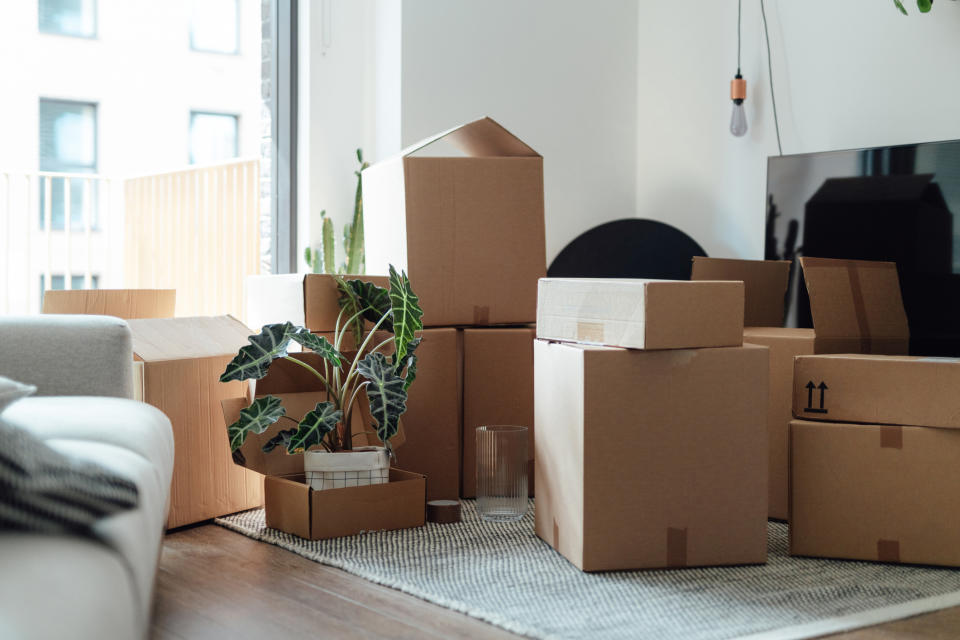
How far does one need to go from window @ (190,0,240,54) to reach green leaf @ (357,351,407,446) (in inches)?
325

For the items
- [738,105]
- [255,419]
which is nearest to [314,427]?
[255,419]

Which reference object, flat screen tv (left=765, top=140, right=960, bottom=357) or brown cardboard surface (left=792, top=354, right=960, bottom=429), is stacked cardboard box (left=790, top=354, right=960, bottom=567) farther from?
flat screen tv (left=765, top=140, right=960, bottom=357)

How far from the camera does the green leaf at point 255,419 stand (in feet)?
6.94

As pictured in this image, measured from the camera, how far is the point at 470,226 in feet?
8.57

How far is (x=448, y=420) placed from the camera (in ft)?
8.66

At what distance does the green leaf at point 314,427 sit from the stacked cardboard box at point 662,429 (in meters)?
0.55

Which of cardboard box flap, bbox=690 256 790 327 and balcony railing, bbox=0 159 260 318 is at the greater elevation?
balcony railing, bbox=0 159 260 318

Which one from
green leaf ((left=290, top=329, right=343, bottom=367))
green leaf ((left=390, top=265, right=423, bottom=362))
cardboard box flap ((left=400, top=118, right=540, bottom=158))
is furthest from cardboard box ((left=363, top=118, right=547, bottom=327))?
green leaf ((left=290, top=329, right=343, bottom=367))

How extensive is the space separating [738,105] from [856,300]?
1257 mm

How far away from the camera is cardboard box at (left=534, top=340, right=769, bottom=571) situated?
6.25ft

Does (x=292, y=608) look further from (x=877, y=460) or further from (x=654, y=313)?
(x=877, y=460)

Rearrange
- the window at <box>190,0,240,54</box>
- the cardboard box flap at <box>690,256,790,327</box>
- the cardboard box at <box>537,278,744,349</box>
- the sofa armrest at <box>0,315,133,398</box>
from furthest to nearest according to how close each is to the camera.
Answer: the window at <box>190,0,240,54</box> < the cardboard box flap at <box>690,256,790,327</box> < the cardboard box at <box>537,278,744,349</box> < the sofa armrest at <box>0,315,133,398</box>

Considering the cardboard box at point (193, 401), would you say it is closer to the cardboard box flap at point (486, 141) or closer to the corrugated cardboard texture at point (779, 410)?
the cardboard box flap at point (486, 141)

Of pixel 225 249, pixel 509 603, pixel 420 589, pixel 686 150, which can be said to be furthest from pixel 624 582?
pixel 225 249
